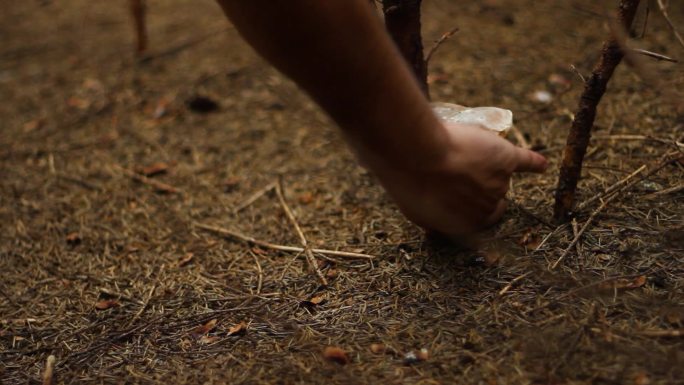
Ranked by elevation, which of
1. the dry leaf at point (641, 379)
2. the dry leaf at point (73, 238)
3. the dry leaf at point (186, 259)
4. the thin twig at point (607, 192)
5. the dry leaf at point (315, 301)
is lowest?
the dry leaf at point (73, 238)

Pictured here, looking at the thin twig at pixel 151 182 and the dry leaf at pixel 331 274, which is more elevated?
the dry leaf at pixel 331 274

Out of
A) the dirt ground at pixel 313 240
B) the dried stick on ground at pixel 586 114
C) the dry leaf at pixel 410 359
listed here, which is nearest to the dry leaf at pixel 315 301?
the dirt ground at pixel 313 240

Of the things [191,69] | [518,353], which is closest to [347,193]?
[518,353]

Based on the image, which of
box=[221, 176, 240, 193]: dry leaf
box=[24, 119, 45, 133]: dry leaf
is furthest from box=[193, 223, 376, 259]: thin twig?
box=[24, 119, 45, 133]: dry leaf

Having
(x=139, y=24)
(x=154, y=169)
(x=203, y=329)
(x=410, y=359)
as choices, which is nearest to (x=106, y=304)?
(x=203, y=329)

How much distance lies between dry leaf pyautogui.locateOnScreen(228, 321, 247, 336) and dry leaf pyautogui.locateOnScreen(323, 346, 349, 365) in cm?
27

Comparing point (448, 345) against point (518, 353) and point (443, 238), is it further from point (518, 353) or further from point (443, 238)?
point (443, 238)

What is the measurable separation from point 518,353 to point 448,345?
17 centimetres

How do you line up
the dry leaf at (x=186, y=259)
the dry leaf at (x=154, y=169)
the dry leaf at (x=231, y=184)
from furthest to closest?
the dry leaf at (x=154, y=169) → the dry leaf at (x=231, y=184) → the dry leaf at (x=186, y=259)

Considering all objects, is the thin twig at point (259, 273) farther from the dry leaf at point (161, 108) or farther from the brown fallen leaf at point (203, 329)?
the dry leaf at point (161, 108)

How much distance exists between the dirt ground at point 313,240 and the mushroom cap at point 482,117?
0.34 meters

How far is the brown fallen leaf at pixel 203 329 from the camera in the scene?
66.8 inches

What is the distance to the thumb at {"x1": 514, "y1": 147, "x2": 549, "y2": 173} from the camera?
5.18ft

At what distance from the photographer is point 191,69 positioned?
137 inches
